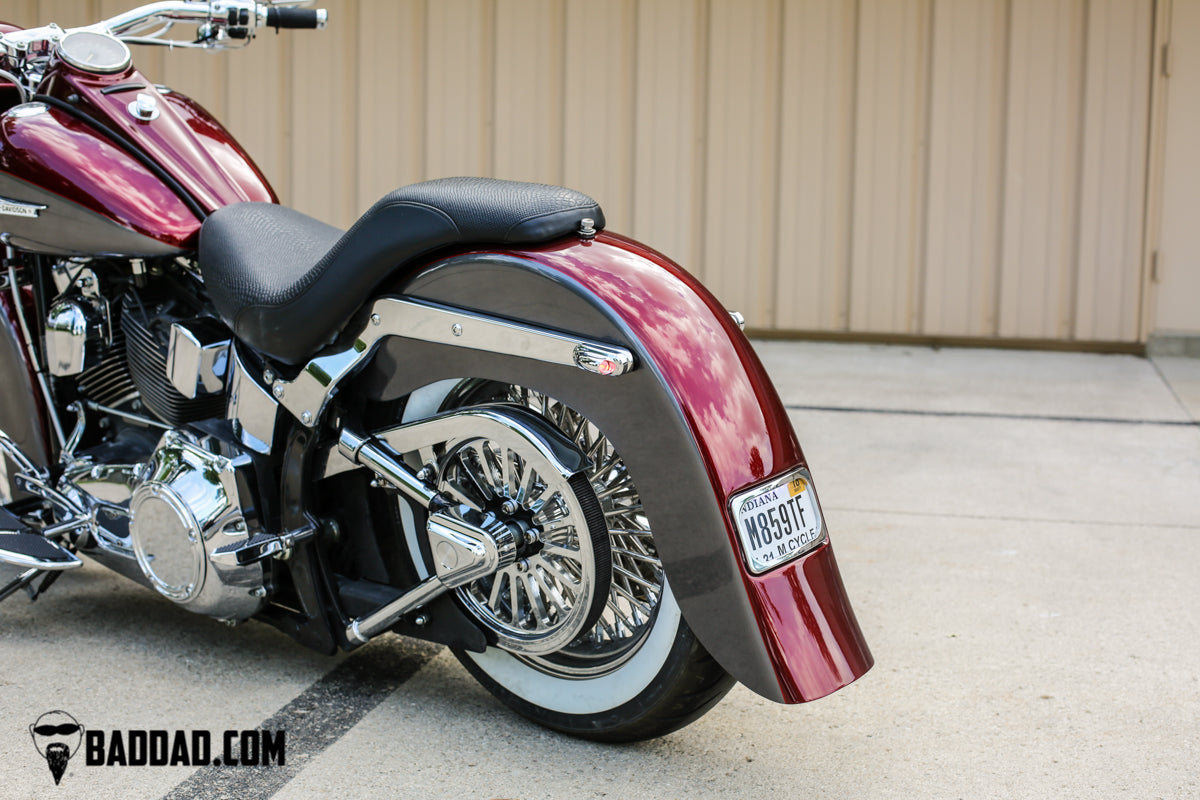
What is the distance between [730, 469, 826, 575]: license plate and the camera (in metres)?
1.98

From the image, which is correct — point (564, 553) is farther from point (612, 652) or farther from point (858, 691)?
point (858, 691)

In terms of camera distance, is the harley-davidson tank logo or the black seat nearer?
the black seat

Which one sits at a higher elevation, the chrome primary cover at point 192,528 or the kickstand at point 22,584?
the chrome primary cover at point 192,528

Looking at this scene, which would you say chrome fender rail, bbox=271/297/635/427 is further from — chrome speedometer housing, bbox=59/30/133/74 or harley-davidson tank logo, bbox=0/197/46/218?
chrome speedometer housing, bbox=59/30/133/74

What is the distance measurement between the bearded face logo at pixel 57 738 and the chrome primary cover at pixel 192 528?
1.02 feet

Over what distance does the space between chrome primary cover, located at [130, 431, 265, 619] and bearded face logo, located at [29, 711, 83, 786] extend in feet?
1.02

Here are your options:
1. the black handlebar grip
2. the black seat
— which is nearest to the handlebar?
the black handlebar grip

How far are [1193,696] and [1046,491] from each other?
166cm

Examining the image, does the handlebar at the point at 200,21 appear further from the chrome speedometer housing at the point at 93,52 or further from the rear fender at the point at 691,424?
the rear fender at the point at 691,424

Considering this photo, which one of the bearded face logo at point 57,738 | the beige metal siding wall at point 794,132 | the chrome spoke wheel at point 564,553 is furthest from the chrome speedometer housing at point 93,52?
the beige metal siding wall at point 794,132

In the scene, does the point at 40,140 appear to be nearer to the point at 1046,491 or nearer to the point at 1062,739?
the point at 1062,739

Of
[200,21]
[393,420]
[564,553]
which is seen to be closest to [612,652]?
[564,553]

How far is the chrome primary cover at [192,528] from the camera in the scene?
2463 mm

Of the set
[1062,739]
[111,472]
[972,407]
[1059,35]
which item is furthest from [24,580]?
[1059,35]
